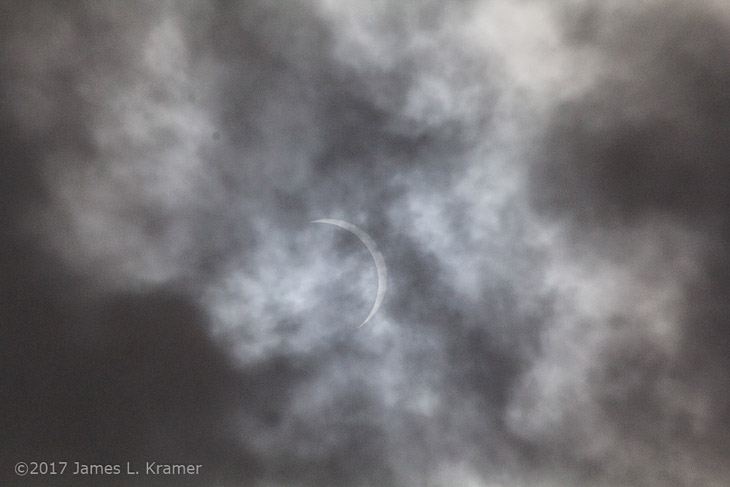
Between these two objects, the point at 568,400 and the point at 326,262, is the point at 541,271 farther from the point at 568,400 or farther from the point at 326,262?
the point at 326,262

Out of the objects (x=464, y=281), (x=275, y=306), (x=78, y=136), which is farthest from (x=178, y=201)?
(x=464, y=281)

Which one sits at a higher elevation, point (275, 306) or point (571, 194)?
point (571, 194)

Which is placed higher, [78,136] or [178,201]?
[78,136]

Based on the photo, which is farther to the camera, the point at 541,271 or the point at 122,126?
the point at 541,271

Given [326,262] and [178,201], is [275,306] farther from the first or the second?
[178,201]

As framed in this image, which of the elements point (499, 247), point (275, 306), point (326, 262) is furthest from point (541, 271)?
point (275, 306)

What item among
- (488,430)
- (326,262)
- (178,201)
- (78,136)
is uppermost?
(78,136)
